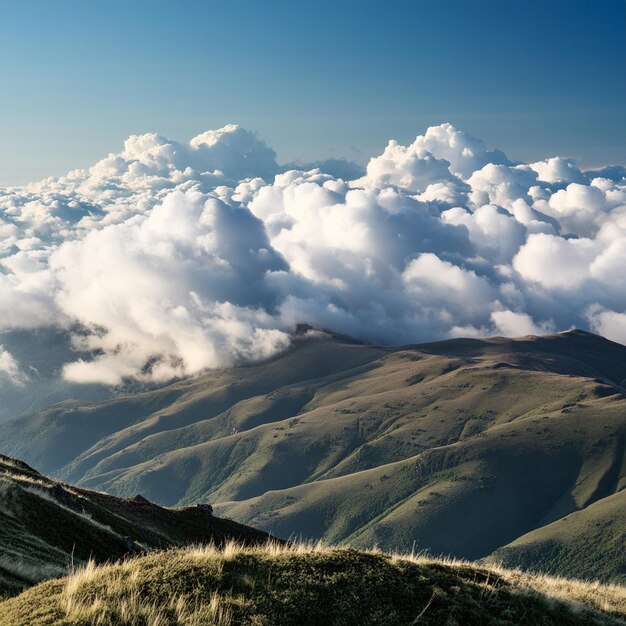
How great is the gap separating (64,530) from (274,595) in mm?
22091

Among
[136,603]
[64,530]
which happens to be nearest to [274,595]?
[136,603]

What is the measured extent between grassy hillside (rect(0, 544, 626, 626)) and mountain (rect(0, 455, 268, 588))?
11.4 ft

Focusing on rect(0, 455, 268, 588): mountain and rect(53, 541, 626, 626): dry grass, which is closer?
rect(53, 541, 626, 626): dry grass

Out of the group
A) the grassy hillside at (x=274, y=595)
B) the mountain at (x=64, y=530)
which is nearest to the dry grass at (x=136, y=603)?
the grassy hillside at (x=274, y=595)

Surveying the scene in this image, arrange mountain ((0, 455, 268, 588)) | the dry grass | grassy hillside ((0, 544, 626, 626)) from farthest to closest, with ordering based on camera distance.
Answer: mountain ((0, 455, 268, 588)), grassy hillside ((0, 544, 626, 626)), the dry grass

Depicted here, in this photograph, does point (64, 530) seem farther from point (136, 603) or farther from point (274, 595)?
point (274, 595)

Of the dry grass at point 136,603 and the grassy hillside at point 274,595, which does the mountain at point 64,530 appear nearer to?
the dry grass at point 136,603

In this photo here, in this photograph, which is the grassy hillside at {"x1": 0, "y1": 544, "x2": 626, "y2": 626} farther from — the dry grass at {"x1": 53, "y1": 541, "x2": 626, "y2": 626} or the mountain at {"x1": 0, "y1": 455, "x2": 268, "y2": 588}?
the mountain at {"x1": 0, "y1": 455, "x2": 268, "y2": 588}

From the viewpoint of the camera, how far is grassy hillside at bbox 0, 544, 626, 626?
17234 millimetres

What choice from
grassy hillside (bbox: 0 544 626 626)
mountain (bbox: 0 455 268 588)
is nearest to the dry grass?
grassy hillside (bbox: 0 544 626 626)

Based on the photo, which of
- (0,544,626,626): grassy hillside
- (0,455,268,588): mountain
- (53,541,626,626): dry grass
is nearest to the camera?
(53,541,626,626): dry grass

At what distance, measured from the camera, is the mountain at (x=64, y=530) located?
27.4 meters

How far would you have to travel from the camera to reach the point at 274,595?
18.6m

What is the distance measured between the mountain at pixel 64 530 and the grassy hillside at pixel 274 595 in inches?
136
